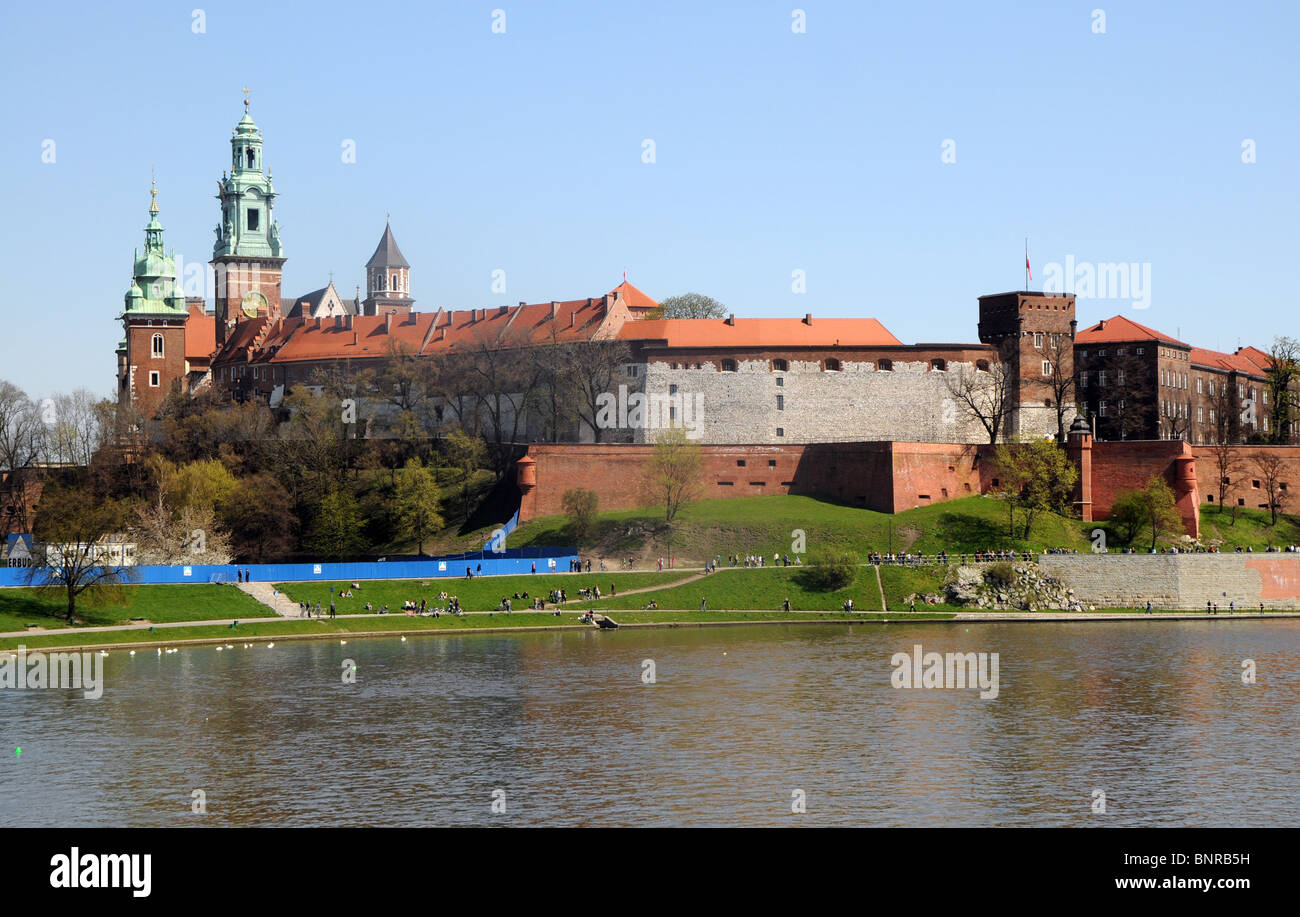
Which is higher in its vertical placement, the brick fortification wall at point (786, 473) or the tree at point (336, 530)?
the brick fortification wall at point (786, 473)

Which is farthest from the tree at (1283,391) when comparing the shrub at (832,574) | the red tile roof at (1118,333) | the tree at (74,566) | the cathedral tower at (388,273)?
the cathedral tower at (388,273)

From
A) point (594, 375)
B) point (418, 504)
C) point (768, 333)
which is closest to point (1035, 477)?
point (768, 333)

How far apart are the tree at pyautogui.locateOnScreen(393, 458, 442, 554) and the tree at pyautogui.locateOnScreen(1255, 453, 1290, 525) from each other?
4212 centimetres

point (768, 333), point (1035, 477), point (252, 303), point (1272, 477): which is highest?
point (252, 303)

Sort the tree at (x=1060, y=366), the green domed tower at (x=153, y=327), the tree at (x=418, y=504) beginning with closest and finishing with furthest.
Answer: the tree at (x=418, y=504)
the tree at (x=1060, y=366)
the green domed tower at (x=153, y=327)

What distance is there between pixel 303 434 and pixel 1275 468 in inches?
2024

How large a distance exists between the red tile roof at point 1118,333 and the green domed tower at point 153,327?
6203 cm

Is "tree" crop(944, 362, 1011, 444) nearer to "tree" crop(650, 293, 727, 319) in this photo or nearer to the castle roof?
"tree" crop(650, 293, 727, 319)

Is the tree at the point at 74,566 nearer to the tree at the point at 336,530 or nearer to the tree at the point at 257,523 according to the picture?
the tree at the point at 257,523

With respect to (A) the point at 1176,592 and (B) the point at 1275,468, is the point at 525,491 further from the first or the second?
(B) the point at 1275,468

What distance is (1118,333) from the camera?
99.2 m

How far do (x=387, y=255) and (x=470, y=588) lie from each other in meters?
126

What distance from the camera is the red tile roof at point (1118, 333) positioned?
9831cm

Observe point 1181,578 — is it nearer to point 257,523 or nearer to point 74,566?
point 257,523
